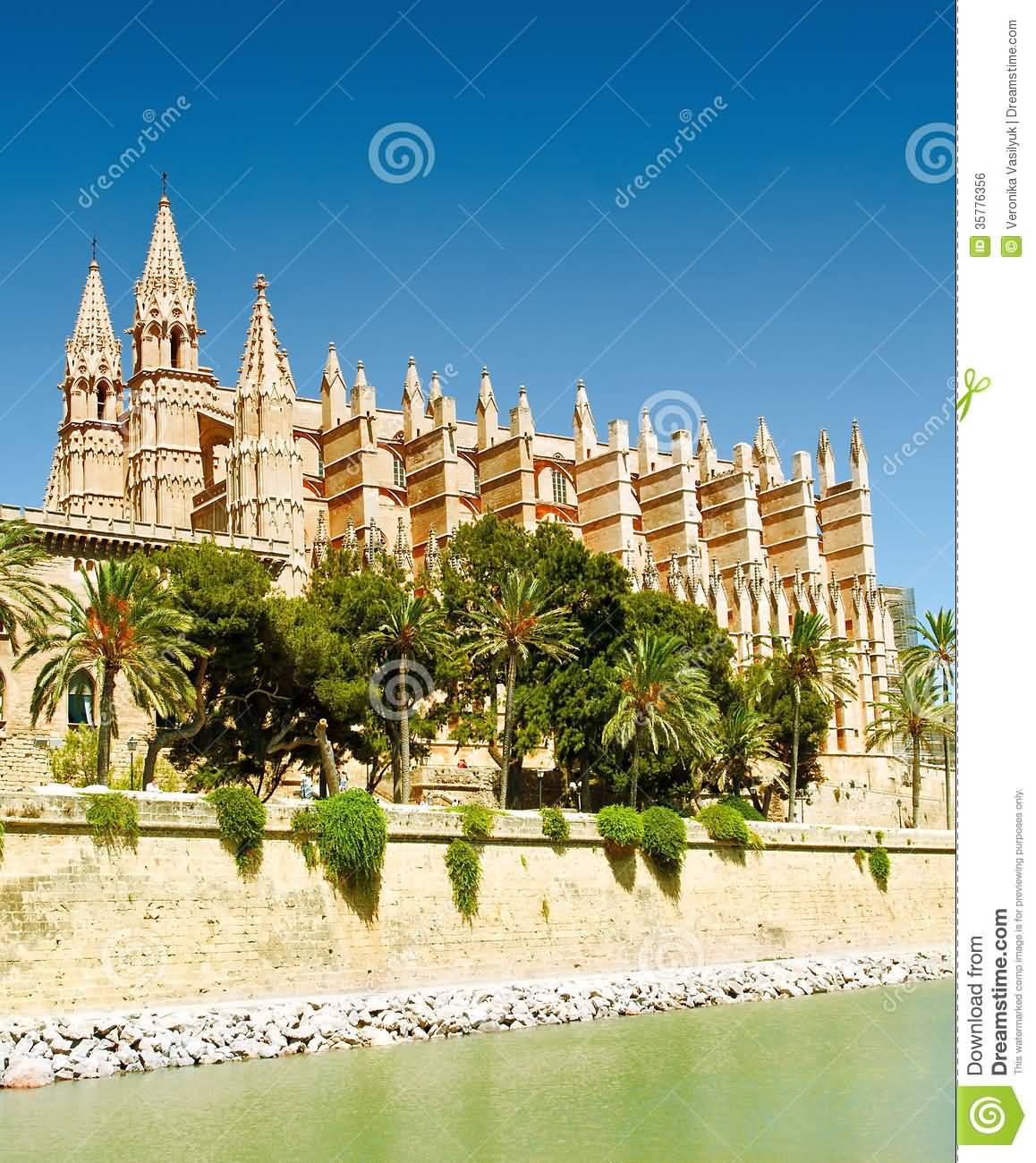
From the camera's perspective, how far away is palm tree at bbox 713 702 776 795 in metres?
45.0

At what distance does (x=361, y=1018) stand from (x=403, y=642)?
1293cm

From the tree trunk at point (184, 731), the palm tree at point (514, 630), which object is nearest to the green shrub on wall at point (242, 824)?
the tree trunk at point (184, 731)

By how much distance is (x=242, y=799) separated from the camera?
83.0 ft

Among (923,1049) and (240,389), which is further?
(240,389)

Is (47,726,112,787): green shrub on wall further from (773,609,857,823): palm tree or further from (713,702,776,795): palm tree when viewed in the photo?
(773,609,857,823): palm tree

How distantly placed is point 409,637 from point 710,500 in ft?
115

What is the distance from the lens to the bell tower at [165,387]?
5659 cm

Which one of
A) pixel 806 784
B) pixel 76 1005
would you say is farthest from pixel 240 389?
pixel 76 1005

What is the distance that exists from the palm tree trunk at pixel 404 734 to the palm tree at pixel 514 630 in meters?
2.10
